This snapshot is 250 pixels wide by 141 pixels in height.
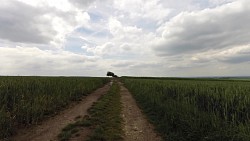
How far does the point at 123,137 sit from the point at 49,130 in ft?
11.3

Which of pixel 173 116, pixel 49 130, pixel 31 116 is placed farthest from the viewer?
pixel 31 116

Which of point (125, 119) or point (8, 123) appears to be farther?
point (125, 119)

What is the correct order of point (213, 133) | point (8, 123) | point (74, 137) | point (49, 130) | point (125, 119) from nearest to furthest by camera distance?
point (213, 133)
point (74, 137)
point (8, 123)
point (49, 130)
point (125, 119)

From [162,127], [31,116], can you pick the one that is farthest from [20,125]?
[162,127]

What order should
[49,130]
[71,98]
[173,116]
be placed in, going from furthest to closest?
1. [71,98]
2. [173,116]
3. [49,130]

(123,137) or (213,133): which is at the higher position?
(213,133)

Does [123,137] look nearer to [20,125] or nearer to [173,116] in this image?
[173,116]

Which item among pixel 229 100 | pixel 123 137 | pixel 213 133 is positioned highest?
pixel 229 100

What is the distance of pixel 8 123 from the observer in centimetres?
848

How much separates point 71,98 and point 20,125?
8.90m

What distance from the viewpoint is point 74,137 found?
7973mm

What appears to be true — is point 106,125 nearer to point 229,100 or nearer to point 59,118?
point 59,118

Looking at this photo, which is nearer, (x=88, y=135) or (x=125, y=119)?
(x=88, y=135)

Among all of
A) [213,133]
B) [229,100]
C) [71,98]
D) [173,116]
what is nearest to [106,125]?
[173,116]
